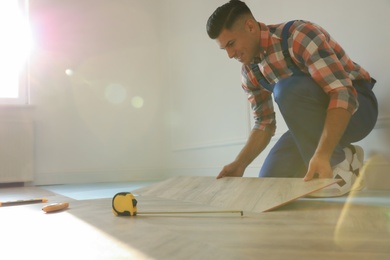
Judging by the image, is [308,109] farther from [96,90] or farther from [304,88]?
[96,90]

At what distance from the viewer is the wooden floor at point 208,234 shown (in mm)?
708

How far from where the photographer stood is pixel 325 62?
1376mm

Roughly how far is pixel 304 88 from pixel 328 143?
310mm

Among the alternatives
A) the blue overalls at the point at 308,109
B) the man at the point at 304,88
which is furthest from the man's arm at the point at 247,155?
the blue overalls at the point at 308,109

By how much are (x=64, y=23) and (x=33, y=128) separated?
43.2 inches

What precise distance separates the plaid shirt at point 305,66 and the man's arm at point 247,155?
36 mm

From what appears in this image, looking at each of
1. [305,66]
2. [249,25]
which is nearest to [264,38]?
[249,25]

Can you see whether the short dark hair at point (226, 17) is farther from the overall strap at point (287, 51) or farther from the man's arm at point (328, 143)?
the man's arm at point (328, 143)

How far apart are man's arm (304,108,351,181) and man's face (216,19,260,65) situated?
0.41m

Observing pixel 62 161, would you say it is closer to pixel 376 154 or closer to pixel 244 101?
pixel 244 101

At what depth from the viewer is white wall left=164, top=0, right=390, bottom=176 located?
1.98m

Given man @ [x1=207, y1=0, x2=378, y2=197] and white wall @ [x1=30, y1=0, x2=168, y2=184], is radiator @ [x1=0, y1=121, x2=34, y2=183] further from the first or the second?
man @ [x1=207, y1=0, x2=378, y2=197]

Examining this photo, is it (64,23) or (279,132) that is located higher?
(64,23)

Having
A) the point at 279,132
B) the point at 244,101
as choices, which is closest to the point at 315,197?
the point at 279,132
